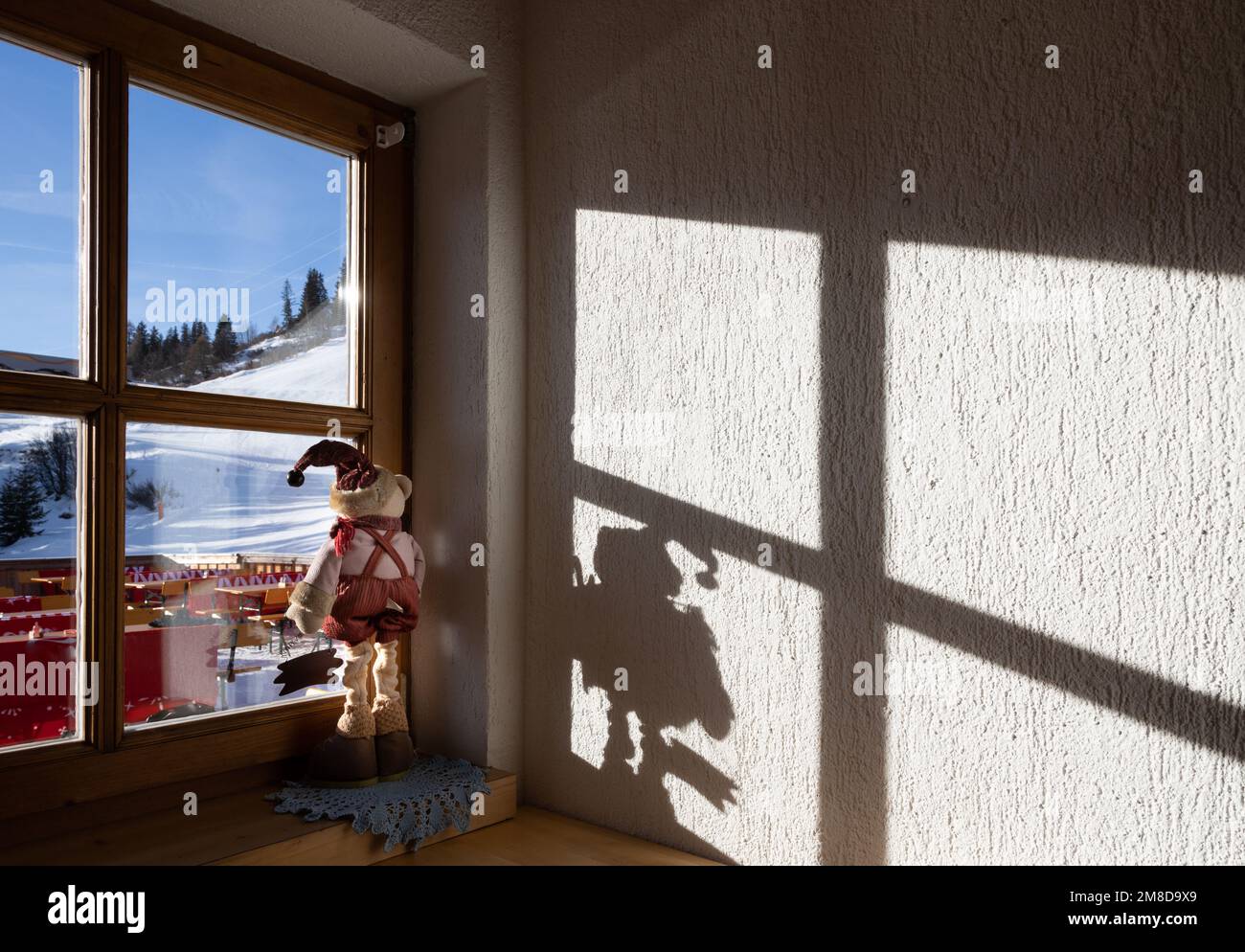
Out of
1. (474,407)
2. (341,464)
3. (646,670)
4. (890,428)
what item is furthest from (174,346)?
(890,428)

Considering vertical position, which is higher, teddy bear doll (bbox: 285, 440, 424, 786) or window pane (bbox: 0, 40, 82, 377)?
window pane (bbox: 0, 40, 82, 377)

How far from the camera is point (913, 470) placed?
1.47 meters

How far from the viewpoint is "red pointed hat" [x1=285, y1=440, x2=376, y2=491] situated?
1.82 m

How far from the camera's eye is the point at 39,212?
5.17 ft

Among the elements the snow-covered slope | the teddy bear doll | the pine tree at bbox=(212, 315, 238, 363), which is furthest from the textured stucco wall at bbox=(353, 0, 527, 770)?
the pine tree at bbox=(212, 315, 238, 363)

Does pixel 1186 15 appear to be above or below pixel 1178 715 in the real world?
above

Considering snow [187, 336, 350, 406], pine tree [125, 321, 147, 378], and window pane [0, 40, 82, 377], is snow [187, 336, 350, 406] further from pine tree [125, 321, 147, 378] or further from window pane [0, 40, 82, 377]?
window pane [0, 40, 82, 377]

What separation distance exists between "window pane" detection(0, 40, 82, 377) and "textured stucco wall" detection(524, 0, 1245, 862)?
957mm

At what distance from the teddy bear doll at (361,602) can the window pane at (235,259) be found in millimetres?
280

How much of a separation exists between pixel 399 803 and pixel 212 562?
0.65 metres

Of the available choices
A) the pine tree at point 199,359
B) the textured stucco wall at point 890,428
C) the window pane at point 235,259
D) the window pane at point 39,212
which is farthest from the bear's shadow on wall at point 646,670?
the window pane at point 39,212

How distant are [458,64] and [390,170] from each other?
0.32 m
